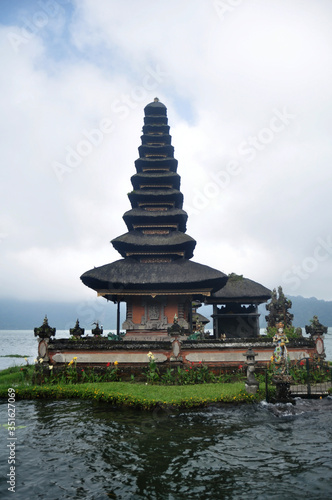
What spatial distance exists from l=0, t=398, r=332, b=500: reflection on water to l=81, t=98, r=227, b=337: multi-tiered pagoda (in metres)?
6.87

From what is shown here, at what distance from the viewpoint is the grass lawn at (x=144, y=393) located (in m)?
12.4

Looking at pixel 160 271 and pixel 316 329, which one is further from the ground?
pixel 160 271

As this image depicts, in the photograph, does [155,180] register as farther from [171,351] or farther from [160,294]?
[171,351]

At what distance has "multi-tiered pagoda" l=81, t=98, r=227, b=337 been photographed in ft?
67.1

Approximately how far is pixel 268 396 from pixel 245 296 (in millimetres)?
14403

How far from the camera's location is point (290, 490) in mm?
6328

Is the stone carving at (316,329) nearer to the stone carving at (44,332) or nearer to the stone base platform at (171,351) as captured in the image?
the stone base platform at (171,351)

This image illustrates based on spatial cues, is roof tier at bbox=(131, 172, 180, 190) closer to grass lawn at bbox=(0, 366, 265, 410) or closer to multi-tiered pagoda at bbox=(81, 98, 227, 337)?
multi-tiered pagoda at bbox=(81, 98, 227, 337)

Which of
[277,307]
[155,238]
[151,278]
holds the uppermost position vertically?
[155,238]

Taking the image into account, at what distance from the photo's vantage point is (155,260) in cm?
2359

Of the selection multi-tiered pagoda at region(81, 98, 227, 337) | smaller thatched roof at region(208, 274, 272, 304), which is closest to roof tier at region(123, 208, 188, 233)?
multi-tiered pagoda at region(81, 98, 227, 337)

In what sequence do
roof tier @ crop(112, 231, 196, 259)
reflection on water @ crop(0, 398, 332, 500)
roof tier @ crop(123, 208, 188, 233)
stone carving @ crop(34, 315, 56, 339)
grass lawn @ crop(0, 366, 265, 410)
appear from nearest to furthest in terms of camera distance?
reflection on water @ crop(0, 398, 332, 500)
grass lawn @ crop(0, 366, 265, 410)
stone carving @ crop(34, 315, 56, 339)
roof tier @ crop(112, 231, 196, 259)
roof tier @ crop(123, 208, 188, 233)

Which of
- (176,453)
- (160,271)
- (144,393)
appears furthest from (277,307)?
(176,453)

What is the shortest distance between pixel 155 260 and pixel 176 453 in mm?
16168
